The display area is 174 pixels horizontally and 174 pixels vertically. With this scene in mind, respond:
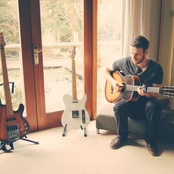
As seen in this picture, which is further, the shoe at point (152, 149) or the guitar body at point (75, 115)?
the guitar body at point (75, 115)

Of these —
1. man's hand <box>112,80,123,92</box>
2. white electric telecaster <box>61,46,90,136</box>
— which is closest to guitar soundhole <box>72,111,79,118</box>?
white electric telecaster <box>61,46,90,136</box>

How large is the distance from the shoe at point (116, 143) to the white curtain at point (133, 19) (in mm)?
1089

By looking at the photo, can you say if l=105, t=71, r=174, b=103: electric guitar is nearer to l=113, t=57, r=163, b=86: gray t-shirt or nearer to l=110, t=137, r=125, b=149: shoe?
l=113, t=57, r=163, b=86: gray t-shirt

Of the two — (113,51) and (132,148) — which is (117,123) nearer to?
(132,148)

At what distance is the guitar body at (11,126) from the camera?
1935 millimetres

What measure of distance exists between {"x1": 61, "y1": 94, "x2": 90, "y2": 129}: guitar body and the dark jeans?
0.42 m

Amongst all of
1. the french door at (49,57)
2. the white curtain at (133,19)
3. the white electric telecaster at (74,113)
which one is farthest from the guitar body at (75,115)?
the white curtain at (133,19)

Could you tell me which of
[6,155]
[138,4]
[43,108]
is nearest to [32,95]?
[43,108]

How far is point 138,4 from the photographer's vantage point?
2646 mm

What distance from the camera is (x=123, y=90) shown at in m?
2.07

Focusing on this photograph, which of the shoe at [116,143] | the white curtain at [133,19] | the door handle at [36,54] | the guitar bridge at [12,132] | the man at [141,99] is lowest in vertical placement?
the shoe at [116,143]

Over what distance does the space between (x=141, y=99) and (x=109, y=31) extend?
100cm

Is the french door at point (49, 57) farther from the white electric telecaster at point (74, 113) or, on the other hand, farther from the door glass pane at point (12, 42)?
the white electric telecaster at point (74, 113)

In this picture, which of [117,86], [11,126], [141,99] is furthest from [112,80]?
[11,126]
